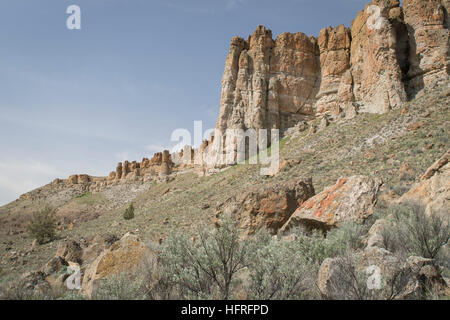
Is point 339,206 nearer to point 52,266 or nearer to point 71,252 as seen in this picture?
point 52,266

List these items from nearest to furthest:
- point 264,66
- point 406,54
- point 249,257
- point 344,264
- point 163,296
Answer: point 344,264 → point 163,296 → point 249,257 → point 406,54 → point 264,66

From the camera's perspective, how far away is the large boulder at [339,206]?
24.3ft

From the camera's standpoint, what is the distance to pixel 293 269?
3.88 metres

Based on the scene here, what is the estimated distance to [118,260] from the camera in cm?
561

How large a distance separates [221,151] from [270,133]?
772cm

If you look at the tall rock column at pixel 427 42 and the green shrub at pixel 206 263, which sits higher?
the tall rock column at pixel 427 42

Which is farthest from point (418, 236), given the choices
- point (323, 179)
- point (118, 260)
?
point (323, 179)

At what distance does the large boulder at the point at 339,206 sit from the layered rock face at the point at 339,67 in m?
22.4

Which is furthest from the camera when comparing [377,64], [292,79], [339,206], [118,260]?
[292,79]

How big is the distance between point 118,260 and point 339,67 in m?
41.1

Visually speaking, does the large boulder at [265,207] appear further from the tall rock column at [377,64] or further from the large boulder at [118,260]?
the tall rock column at [377,64]

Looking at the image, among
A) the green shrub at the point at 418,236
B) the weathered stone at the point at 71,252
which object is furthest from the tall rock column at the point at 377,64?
the weathered stone at the point at 71,252
